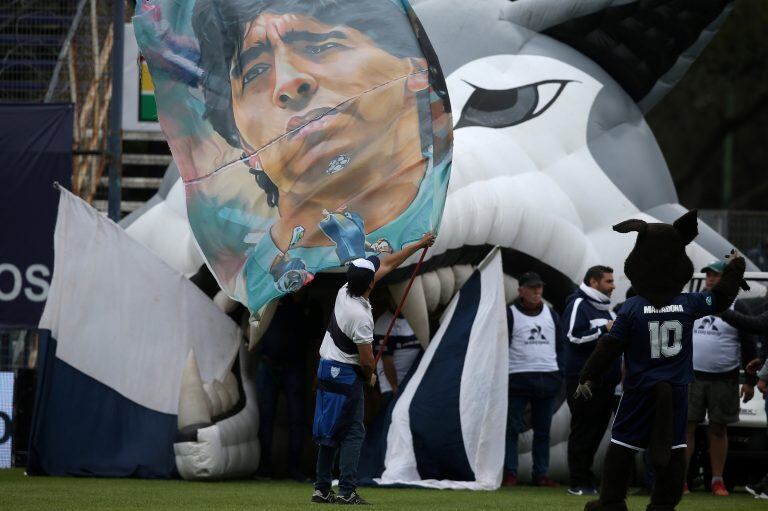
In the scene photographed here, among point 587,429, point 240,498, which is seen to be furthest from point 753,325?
point 240,498

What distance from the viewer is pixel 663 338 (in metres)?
7.11

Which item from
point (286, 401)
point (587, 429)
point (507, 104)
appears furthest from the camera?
point (507, 104)

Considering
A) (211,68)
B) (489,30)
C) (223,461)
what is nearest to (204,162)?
(211,68)

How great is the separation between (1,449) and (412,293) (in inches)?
147

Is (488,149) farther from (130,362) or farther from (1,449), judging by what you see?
(1,449)

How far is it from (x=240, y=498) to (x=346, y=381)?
3.45ft

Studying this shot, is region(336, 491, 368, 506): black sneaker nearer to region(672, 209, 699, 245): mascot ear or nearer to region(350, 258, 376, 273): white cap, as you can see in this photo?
region(350, 258, 376, 273): white cap

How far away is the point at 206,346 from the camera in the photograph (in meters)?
10.3

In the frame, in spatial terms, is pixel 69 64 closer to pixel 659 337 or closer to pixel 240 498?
pixel 240 498

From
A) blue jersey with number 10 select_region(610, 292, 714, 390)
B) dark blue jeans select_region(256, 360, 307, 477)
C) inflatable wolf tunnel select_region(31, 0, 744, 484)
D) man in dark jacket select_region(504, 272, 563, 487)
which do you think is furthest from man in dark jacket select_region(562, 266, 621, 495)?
blue jersey with number 10 select_region(610, 292, 714, 390)

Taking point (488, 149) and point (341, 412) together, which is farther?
point (488, 149)

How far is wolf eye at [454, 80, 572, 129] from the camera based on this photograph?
1080 cm

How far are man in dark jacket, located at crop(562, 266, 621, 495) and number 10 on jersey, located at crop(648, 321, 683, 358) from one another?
2447 mm

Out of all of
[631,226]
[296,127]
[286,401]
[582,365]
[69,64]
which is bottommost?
[286,401]
